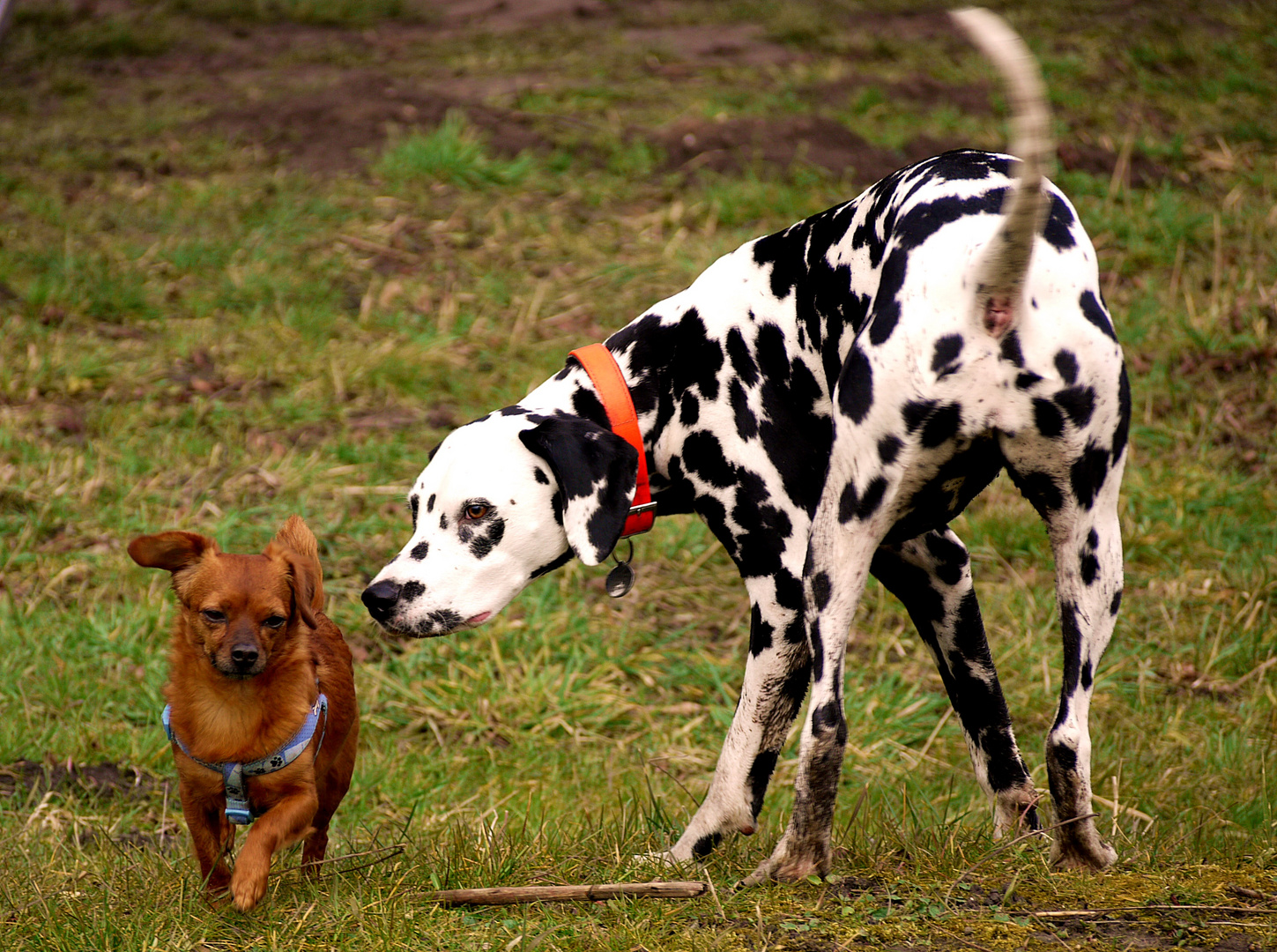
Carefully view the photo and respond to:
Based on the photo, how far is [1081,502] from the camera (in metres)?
3.15

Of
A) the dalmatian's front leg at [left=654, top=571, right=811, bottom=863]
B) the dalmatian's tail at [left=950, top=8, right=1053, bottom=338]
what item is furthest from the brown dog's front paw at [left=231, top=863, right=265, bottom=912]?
the dalmatian's tail at [left=950, top=8, right=1053, bottom=338]

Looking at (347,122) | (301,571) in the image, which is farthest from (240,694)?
(347,122)

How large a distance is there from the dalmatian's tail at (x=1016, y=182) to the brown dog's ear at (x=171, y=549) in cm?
216

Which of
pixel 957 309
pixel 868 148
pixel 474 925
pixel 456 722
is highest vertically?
pixel 957 309

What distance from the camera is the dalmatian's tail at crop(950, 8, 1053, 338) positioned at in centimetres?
276

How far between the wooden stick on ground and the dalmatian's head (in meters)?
0.79

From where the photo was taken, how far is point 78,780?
4949 mm

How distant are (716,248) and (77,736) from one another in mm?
5141

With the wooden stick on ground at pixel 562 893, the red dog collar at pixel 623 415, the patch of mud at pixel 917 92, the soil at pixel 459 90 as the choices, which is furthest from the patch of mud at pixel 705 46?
the wooden stick on ground at pixel 562 893

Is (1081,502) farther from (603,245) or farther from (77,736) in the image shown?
(603,245)

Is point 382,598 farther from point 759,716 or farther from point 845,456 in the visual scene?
point 845,456

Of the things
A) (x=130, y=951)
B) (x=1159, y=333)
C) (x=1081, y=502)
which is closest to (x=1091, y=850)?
(x=1081, y=502)

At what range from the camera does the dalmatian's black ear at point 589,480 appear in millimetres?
3742

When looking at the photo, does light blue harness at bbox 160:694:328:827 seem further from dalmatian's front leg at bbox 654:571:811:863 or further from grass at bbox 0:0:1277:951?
dalmatian's front leg at bbox 654:571:811:863
